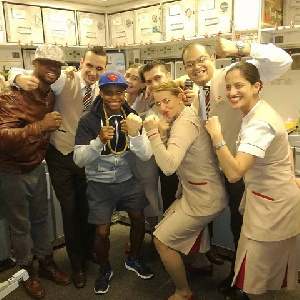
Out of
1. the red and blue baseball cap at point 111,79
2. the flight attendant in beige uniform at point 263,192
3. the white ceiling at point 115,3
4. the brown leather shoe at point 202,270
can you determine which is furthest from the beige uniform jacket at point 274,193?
the white ceiling at point 115,3

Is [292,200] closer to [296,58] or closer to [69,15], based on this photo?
[296,58]

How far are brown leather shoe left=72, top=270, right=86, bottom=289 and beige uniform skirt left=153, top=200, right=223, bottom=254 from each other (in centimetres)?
80

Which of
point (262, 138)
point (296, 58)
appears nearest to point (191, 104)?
point (262, 138)

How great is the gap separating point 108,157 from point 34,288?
106 cm

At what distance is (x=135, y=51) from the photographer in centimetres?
422

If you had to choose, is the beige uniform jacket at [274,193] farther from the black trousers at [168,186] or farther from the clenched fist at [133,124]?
the black trousers at [168,186]

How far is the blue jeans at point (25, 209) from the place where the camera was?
2123 millimetres

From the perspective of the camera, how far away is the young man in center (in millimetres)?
2027

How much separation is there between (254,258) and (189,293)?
66 centimetres

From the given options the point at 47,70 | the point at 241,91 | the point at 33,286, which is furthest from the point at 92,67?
the point at 33,286

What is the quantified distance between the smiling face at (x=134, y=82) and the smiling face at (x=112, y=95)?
481mm

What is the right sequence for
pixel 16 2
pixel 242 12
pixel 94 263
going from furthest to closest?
pixel 16 2 < pixel 242 12 < pixel 94 263

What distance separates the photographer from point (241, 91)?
1590 millimetres

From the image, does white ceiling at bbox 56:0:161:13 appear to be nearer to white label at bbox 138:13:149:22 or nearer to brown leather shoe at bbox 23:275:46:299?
white label at bbox 138:13:149:22
